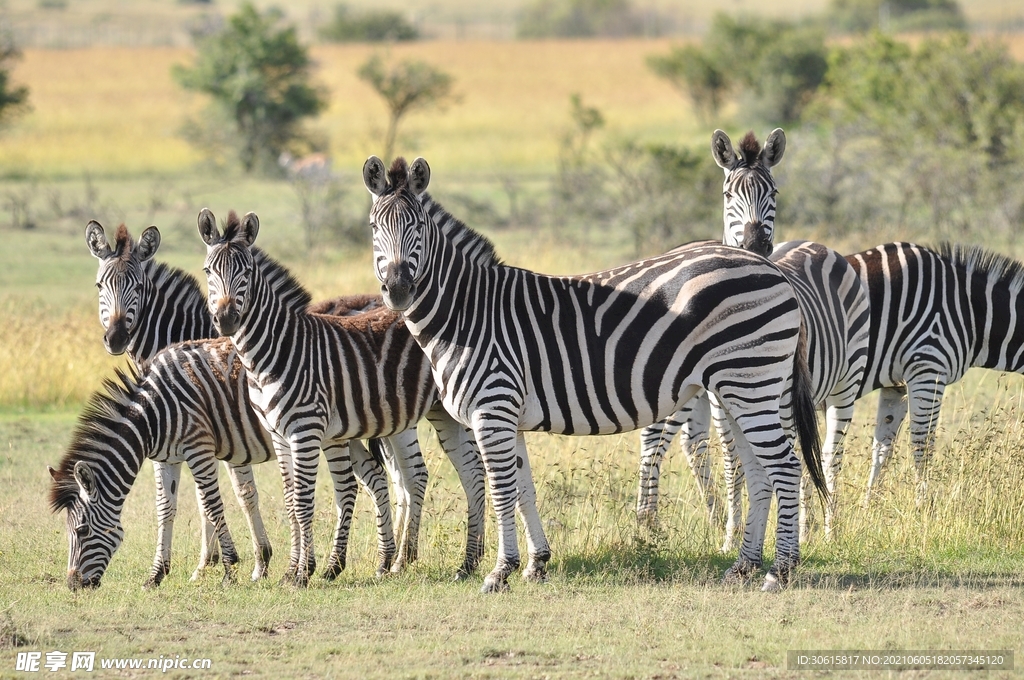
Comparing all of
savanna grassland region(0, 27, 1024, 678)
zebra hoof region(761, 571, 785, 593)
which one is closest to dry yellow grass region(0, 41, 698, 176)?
savanna grassland region(0, 27, 1024, 678)

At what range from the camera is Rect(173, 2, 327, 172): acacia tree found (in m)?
34.1

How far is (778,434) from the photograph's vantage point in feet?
24.0

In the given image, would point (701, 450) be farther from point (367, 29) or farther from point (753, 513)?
point (367, 29)

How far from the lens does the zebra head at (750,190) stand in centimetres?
863

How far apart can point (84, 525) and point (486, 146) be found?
32732 millimetres

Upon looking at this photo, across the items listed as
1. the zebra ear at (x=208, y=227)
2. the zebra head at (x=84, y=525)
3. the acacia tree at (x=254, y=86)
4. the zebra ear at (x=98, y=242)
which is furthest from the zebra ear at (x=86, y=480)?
the acacia tree at (x=254, y=86)

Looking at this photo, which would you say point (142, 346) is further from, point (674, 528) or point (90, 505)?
point (674, 528)

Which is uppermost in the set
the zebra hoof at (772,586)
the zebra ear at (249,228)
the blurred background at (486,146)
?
the blurred background at (486,146)

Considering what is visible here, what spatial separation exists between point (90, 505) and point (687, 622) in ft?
12.6

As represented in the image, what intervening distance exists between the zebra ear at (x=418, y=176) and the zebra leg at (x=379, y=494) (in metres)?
2.08

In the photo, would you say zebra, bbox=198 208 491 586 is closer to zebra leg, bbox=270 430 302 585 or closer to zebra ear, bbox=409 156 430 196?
zebra leg, bbox=270 430 302 585

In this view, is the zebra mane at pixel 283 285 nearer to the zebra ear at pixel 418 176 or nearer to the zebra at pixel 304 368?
the zebra at pixel 304 368

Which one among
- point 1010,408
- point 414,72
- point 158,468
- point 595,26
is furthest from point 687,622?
point 595,26

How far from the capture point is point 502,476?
7289 millimetres
